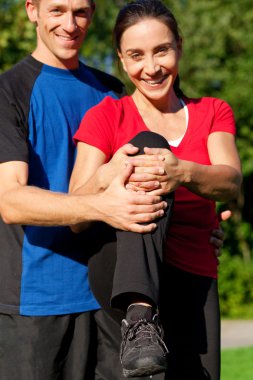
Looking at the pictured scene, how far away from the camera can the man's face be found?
4.05m

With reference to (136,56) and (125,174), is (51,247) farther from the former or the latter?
(136,56)

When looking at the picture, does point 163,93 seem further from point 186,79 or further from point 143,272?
point 186,79

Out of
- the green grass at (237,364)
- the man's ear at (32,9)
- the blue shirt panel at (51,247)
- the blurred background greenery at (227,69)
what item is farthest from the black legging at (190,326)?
the blurred background greenery at (227,69)

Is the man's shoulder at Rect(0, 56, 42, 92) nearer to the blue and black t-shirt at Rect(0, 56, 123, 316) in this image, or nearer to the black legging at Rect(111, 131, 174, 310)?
the blue and black t-shirt at Rect(0, 56, 123, 316)

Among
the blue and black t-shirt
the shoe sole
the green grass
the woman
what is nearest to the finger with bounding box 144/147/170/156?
the woman

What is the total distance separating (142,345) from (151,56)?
1284mm

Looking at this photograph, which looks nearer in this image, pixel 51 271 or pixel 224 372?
pixel 51 271

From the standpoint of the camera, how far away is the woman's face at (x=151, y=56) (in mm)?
3891

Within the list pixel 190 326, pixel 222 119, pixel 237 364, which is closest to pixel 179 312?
pixel 190 326

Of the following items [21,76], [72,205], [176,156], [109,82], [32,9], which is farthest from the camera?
[109,82]

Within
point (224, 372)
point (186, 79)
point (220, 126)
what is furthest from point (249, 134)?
point (220, 126)

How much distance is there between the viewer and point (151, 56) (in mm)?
3898

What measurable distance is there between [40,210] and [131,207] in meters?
0.39

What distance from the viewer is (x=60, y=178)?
3.95m
